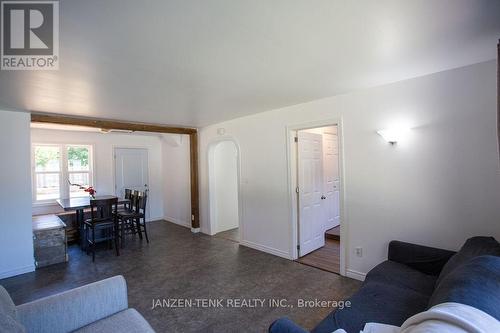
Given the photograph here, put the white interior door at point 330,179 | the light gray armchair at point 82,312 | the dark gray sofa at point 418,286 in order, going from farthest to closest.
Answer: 1. the white interior door at point 330,179
2. the light gray armchair at point 82,312
3. the dark gray sofa at point 418,286

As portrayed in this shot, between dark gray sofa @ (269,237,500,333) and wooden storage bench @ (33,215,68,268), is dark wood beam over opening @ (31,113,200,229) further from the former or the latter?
dark gray sofa @ (269,237,500,333)

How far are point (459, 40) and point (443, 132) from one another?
930 mm

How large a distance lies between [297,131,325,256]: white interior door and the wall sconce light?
1.36m

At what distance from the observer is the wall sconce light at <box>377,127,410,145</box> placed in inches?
103

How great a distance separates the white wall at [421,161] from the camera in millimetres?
2207

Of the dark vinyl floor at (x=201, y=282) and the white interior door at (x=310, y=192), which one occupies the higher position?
the white interior door at (x=310, y=192)

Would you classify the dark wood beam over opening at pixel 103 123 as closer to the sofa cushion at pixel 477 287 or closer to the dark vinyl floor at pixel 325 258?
the dark vinyl floor at pixel 325 258

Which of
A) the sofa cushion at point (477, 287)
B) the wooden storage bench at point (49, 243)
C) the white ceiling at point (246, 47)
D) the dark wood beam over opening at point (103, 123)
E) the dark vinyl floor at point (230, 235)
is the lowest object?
the dark vinyl floor at point (230, 235)

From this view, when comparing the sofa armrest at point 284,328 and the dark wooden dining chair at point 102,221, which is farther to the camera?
the dark wooden dining chair at point 102,221

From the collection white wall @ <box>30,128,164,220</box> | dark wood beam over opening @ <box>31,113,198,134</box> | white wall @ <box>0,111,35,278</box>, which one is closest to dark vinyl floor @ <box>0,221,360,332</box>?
white wall @ <box>0,111,35,278</box>

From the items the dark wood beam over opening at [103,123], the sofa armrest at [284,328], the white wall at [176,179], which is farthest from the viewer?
the white wall at [176,179]

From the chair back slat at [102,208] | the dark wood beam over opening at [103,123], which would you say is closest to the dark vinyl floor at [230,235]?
the chair back slat at [102,208]

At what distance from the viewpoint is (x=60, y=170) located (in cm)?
546

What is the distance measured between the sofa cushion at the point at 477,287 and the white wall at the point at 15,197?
16.1ft
